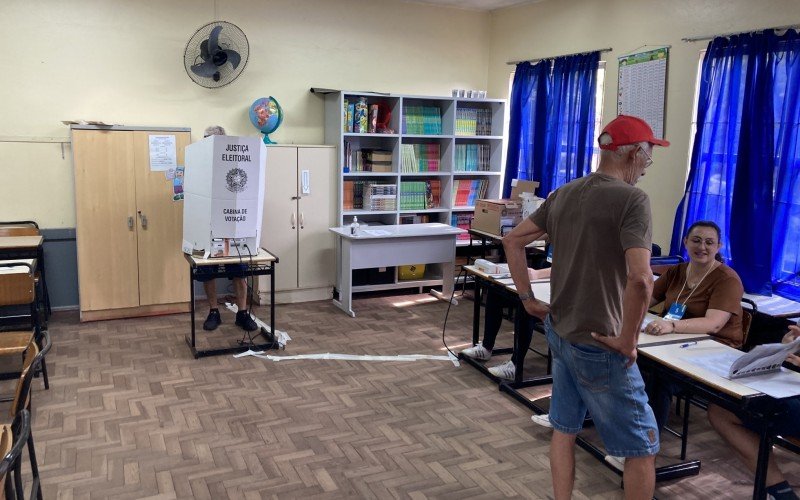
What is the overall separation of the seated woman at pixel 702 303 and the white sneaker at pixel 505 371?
3.83ft

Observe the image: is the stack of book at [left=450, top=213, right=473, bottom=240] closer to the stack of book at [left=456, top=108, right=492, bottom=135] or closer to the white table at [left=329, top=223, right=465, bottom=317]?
the white table at [left=329, top=223, right=465, bottom=317]

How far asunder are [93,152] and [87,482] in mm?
3124

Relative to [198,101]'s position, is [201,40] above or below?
above

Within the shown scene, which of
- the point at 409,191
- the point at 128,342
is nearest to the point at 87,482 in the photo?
the point at 128,342

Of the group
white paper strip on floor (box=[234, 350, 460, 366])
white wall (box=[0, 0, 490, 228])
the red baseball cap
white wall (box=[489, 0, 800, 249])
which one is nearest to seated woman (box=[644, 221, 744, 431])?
the red baseball cap

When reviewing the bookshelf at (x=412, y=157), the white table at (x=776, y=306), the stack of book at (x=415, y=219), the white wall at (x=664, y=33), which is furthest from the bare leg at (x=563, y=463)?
the stack of book at (x=415, y=219)

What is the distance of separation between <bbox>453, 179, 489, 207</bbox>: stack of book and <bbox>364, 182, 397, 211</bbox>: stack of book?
2.48 feet

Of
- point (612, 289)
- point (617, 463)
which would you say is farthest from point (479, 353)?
point (612, 289)

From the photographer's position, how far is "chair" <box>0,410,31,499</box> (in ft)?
5.63

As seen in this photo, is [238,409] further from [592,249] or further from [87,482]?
[592,249]

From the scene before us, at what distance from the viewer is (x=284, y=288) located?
6.03 metres

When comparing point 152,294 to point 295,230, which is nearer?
point 152,294

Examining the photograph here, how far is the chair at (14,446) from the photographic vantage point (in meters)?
1.72

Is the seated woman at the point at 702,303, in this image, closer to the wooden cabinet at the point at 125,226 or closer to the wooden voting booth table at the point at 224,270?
the wooden voting booth table at the point at 224,270
